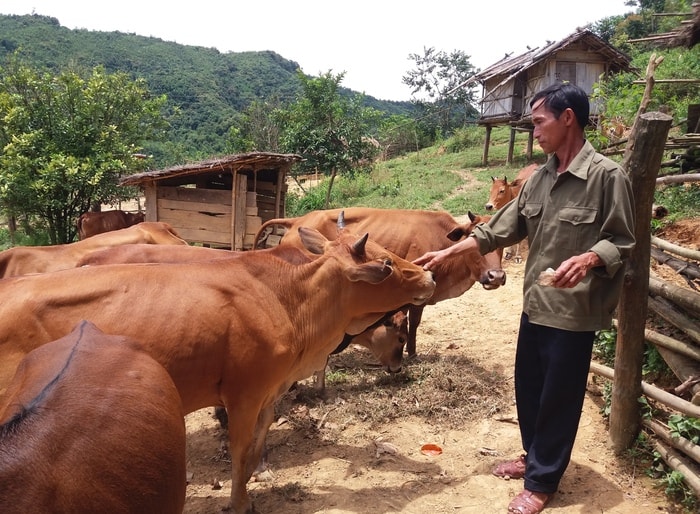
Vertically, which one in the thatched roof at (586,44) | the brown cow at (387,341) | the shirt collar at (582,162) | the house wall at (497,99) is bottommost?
the brown cow at (387,341)

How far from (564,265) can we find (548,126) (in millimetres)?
1027

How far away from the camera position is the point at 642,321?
13.7ft

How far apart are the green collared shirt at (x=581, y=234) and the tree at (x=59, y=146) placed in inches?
566

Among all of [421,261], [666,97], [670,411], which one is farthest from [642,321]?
[666,97]

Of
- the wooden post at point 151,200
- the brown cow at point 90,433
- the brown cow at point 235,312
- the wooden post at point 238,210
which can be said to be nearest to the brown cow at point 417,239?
the brown cow at point 235,312

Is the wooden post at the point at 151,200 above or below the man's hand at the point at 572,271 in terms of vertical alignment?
below

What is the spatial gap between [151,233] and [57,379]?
6.02 m

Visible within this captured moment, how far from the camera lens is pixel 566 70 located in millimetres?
25438

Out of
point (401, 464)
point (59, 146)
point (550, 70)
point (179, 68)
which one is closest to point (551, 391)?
point (401, 464)

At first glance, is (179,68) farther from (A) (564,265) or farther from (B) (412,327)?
(A) (564,265)

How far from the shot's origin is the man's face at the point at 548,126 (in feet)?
11.7

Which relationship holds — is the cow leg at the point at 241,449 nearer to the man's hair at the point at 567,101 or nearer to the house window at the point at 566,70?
the man's hair at the point at 567,101

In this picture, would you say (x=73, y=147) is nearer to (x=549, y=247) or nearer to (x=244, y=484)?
(x=244, y=484)

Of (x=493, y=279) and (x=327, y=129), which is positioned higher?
(x=327, y=129)
